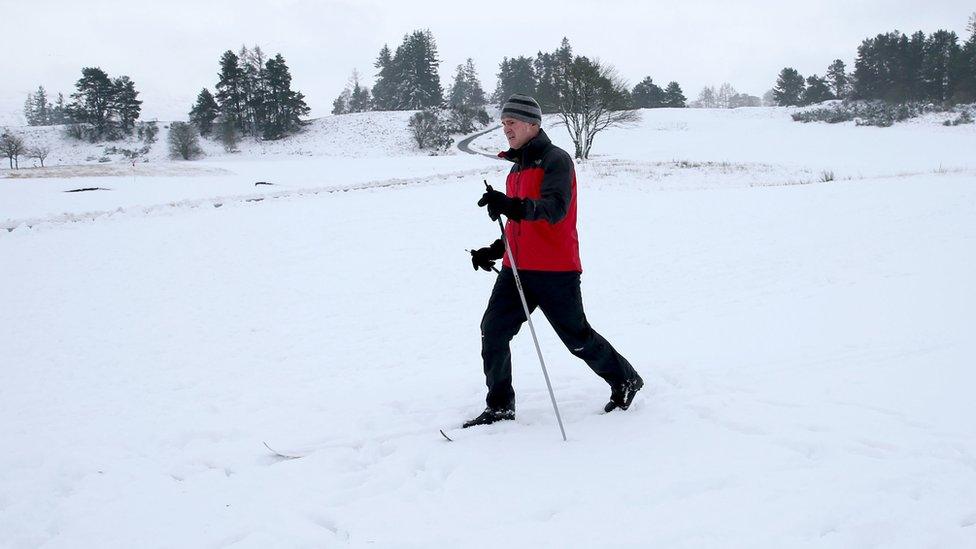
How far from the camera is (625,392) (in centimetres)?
412

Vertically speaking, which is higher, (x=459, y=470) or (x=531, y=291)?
(x=531, y=291)

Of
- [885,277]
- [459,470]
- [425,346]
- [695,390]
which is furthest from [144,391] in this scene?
[885,277]

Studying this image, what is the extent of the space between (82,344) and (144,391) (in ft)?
8.03

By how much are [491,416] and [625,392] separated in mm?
1022

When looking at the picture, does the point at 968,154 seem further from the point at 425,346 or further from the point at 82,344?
the point at 82,344

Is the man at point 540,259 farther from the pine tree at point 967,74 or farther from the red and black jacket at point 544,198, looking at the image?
the pine tree at point 967,74

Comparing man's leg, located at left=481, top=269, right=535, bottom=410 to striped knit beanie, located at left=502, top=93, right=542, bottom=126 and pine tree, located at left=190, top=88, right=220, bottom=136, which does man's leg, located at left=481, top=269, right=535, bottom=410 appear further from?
pine tree, located at left=190, top=88, right=220, bottom=136

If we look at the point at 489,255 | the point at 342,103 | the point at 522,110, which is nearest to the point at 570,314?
the point at 489,255

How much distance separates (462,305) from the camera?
916 centimetres

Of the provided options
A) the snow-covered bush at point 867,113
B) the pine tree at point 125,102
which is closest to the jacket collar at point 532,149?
the snow-covered bush at point 867,113

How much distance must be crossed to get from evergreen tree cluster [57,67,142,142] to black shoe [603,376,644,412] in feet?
211

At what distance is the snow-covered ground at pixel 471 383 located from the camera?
9.61ft

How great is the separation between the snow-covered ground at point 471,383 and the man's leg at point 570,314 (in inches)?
20.0

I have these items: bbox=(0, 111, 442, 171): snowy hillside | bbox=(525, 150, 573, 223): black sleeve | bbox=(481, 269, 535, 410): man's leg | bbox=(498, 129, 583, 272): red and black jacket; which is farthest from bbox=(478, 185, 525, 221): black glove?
bbox=(0, 111, 442, 171): snowy hillside
